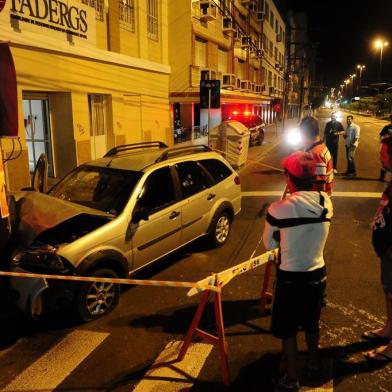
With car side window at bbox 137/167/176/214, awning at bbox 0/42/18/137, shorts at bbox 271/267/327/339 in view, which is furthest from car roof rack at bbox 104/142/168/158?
shorts at bbox 271/267/327/339

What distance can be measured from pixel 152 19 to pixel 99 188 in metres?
14.5

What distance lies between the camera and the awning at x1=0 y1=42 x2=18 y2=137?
458cm

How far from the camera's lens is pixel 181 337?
440cm

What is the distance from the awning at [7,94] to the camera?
4582 mm

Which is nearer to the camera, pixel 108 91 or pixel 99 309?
pixel 99 309

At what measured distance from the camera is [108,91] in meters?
14.8

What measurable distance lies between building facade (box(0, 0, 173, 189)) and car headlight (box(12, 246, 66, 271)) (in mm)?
6780

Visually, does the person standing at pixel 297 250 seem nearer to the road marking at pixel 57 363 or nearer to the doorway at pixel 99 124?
the road marking at pixel 57 363

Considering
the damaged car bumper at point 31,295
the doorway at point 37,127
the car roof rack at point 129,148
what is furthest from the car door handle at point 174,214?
the doorway at point 37,127

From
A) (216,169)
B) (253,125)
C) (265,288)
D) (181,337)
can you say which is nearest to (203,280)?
(181,337)

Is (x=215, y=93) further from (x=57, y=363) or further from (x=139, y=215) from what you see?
(x=57, y=363)

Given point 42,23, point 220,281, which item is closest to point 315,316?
point 220,281

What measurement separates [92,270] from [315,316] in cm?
241

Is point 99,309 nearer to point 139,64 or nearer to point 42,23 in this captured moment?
point 42,23
